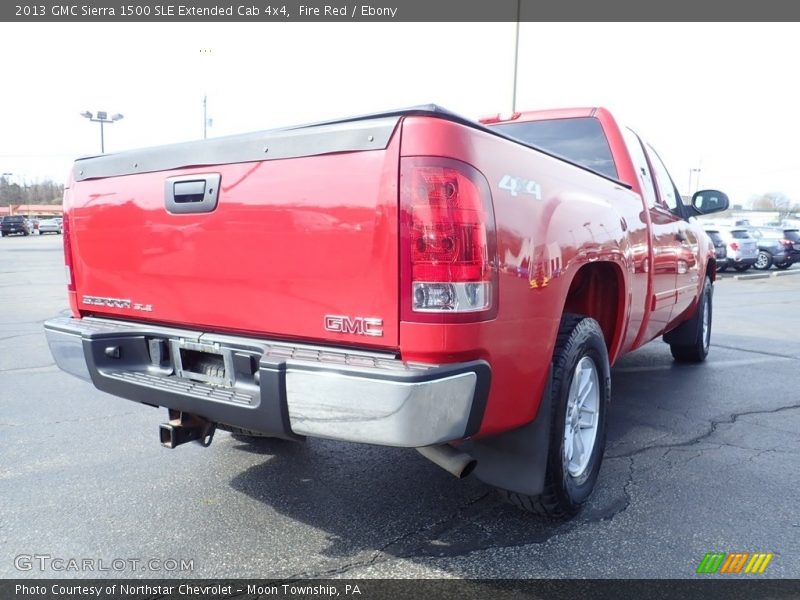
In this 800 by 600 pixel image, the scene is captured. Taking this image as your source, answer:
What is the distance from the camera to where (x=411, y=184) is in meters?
2.06

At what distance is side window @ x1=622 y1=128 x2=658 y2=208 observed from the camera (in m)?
4.12

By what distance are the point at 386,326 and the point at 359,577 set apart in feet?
3.34

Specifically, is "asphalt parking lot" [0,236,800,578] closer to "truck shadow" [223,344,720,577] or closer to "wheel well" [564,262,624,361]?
"truck shadow" [223,344,720,577]

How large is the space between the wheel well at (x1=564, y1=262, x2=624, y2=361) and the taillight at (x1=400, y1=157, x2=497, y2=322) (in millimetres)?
1248

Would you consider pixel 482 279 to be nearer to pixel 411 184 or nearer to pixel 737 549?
pixel 411 184

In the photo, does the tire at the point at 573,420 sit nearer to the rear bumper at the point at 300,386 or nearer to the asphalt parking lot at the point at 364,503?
the asphalt parking lot at the point at 364,503

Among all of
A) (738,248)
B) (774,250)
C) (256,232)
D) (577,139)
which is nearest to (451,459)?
(256,232)

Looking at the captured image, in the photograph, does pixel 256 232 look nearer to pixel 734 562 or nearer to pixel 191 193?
pixel 191 193

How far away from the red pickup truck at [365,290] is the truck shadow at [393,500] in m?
0.23

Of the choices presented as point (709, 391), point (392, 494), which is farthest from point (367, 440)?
point (709, 391)

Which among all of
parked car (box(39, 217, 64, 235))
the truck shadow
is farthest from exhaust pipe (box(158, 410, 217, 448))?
parked car (box(39, 217, 64, 235))

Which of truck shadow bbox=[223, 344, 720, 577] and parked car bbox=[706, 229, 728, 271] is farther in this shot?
parked car bbox=[706, 229, 728, 271]

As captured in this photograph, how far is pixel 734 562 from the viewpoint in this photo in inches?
99.2

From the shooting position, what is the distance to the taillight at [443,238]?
6.72 ft
